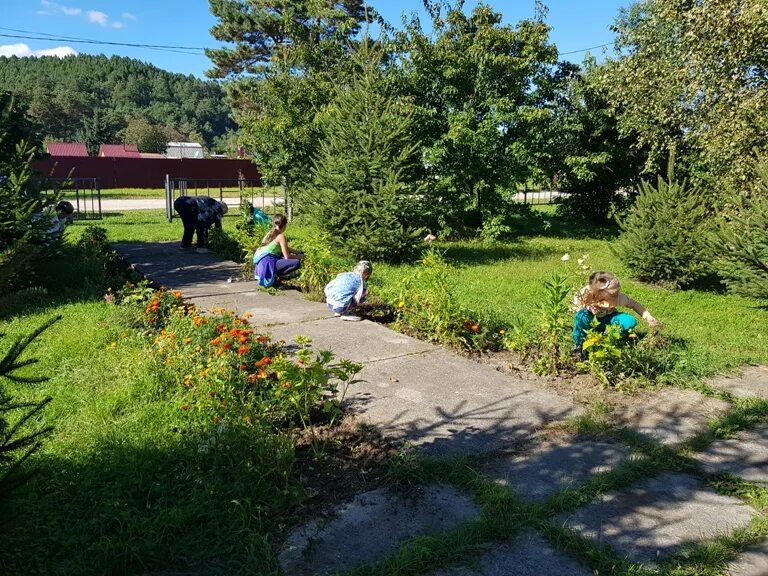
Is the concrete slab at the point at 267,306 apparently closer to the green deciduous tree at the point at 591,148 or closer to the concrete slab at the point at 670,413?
the concrete slab at the point at 670,413

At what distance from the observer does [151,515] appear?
2803 millimetres

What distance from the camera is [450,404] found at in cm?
430

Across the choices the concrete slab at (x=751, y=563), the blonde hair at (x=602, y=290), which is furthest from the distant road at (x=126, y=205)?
the concrete slab at (x=751, y=563)

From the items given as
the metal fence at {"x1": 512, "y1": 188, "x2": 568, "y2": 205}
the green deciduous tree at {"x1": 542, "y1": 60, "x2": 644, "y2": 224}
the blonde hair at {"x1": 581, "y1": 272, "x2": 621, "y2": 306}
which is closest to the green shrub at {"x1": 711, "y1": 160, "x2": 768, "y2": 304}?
the blonde hair at {"x1": 581, "y1": 272, "x2": 621, "y2": 306}

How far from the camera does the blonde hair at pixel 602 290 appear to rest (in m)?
5.27

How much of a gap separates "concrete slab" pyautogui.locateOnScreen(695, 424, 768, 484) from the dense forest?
7524 cm

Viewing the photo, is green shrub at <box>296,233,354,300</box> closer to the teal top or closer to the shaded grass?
the teal top

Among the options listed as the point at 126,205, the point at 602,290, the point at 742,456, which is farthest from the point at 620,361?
the point at 126,205

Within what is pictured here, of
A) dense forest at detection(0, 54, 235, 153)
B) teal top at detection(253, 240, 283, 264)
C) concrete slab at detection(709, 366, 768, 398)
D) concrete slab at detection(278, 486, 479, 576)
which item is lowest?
concrete slab at detection(278, 486, 479, 576)

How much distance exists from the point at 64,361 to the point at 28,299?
3.10 metres

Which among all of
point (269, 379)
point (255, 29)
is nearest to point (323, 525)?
point (269, 379)

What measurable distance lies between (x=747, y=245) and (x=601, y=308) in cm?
296

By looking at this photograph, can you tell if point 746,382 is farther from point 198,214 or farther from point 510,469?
point 198,214

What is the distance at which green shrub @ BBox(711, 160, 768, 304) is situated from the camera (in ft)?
23.7
